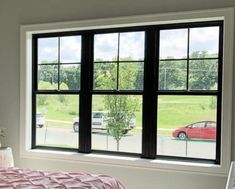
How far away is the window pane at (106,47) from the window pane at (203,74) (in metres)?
0.96

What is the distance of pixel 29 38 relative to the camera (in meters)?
4.16

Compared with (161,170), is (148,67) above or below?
above

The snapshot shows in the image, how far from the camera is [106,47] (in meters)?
3.89

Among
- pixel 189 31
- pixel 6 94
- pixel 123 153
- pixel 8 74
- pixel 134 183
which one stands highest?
pixel 189 31

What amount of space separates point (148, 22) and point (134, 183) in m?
1.86

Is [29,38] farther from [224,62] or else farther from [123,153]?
[224,62]

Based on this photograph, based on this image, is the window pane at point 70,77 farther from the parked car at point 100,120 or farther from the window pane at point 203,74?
the window pane at point 203,74

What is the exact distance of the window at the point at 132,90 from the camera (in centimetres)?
344

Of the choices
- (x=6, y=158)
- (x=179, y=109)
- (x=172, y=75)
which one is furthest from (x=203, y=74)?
(x=6, y=158)

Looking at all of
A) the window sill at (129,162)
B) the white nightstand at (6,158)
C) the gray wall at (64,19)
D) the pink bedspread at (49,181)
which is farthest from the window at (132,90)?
the pink bedspread at (49,181)

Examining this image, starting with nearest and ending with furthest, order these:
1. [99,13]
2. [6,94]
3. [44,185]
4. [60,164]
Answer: [44,185] < [99,13] < [60,164] < [6,94]

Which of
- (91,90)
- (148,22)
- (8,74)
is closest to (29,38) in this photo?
(8,74)

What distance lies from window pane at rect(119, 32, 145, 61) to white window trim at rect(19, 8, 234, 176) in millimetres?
182

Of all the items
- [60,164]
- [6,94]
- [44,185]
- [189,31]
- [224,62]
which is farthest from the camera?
[6,94]
